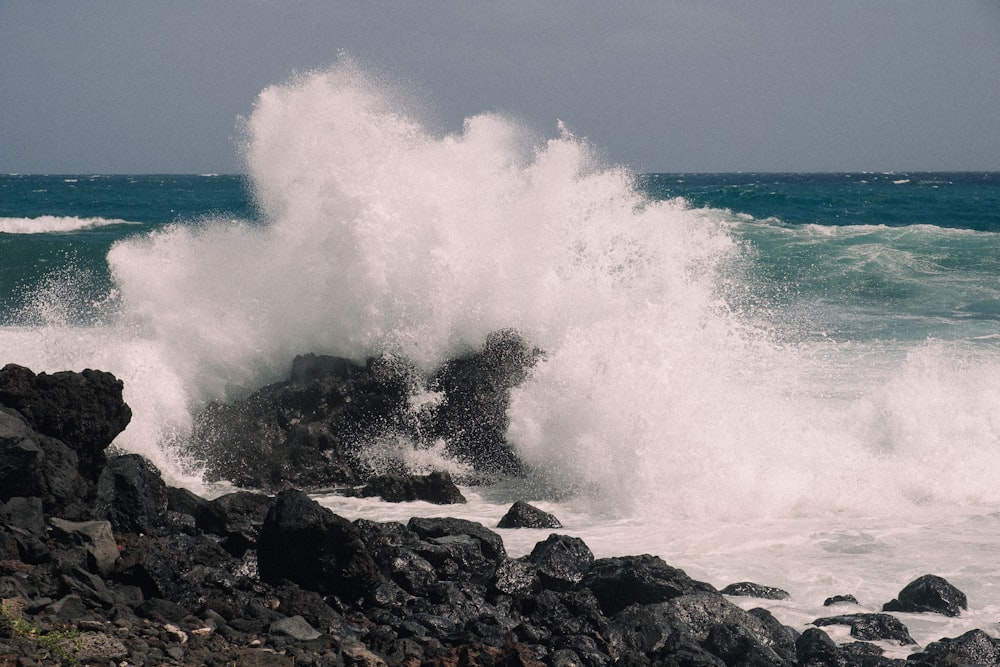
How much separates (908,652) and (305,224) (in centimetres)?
970

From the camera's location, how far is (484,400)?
38.8 ft

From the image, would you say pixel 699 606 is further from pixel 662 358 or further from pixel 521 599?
Answer: pixel 662 358

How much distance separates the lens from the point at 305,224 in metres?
14.1

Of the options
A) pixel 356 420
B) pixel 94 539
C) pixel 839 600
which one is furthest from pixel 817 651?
pixel 356 420

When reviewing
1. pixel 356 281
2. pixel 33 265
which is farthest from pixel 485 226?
pixel 33 265

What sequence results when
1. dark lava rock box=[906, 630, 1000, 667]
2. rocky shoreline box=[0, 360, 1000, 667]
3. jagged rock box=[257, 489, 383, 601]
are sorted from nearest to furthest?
rocky shoreline box=[0, 360, 1000, 667] → dark lava rock box=[906, 630, 1000, 667] → jagged rock box=[257, 489, 383, 601]

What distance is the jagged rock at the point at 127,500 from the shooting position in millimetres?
7952

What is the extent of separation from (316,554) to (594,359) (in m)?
5.17

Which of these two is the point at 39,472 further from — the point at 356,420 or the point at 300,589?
the point at 356,420

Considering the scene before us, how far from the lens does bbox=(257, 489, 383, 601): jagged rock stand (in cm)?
720

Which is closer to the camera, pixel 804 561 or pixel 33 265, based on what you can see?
pixel 804 561

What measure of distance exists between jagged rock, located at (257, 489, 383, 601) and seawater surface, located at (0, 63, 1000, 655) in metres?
1.98

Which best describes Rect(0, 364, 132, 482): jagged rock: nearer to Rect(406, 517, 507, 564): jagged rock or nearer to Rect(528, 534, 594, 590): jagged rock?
Rect(406, 517, 507, 564): jagged rock

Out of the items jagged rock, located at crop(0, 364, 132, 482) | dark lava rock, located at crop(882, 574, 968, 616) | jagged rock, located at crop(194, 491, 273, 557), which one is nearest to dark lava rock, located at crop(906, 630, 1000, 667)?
dark lava rock, located at crop(882, 574, 968, 616)
